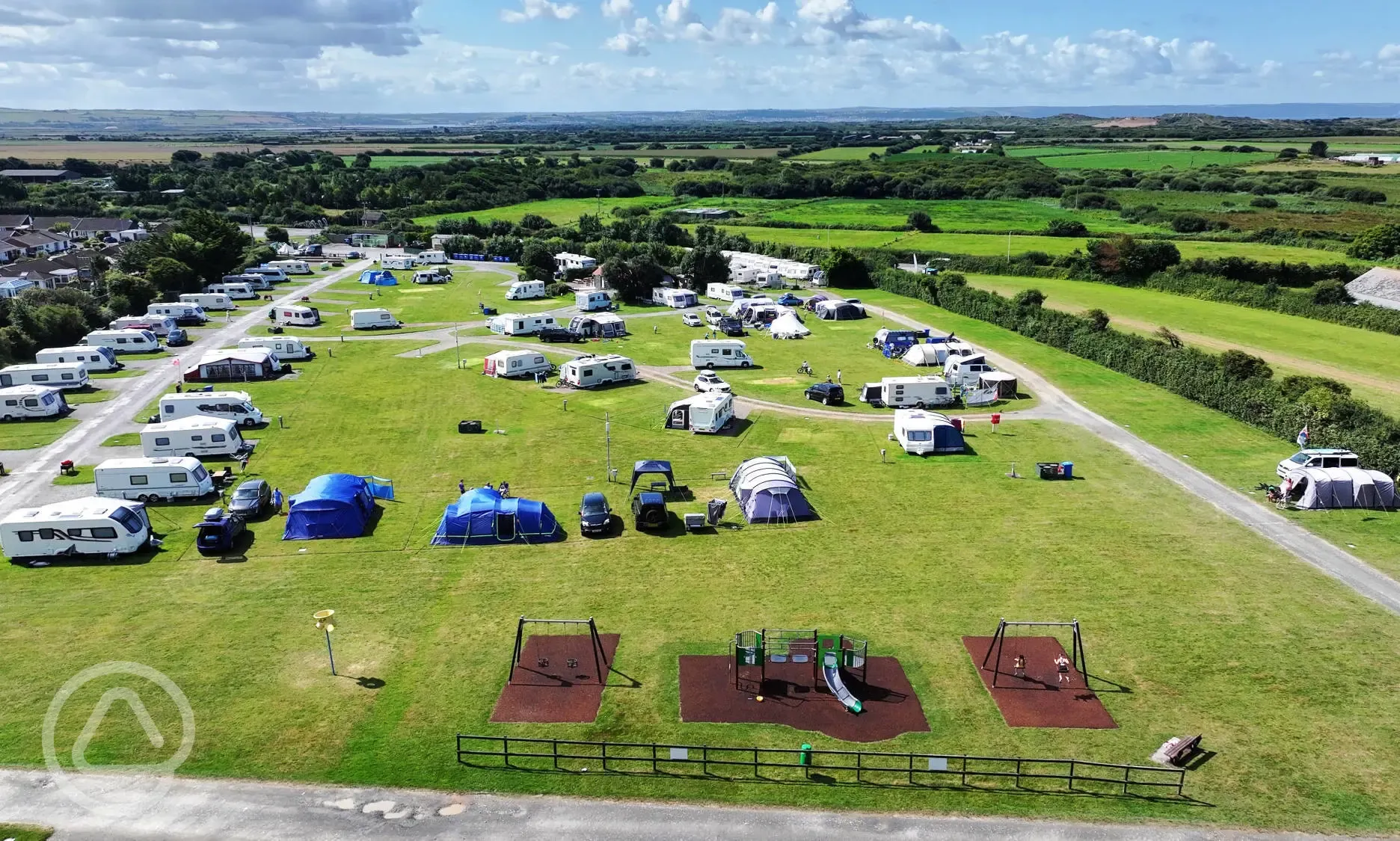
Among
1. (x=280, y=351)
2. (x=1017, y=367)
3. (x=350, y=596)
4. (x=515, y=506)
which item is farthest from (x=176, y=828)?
(x=1017, y=367)

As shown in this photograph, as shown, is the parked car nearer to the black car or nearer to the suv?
the suv

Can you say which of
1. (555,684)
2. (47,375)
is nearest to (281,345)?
(47,375)

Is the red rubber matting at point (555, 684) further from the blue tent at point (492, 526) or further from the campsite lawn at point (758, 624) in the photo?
the blue tent at point (492, 526)

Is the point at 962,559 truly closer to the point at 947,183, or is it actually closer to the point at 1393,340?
the point at 1393,340

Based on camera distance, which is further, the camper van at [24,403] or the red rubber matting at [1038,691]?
the camper van at [24,403]

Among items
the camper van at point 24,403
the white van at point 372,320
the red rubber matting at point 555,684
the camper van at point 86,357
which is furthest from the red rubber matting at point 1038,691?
the white van at point 372,320
